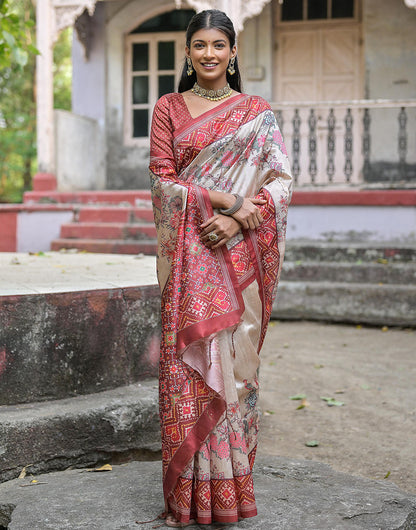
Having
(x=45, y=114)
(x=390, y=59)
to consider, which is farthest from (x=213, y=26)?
(x=390, y=59)

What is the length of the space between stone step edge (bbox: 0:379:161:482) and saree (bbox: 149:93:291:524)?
2.78 feet

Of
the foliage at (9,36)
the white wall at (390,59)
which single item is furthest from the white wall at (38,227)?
the white wall at (390,59)

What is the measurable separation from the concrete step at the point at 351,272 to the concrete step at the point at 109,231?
1565mm

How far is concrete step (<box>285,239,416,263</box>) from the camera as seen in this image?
6883 mm

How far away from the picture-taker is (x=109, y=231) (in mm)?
7441

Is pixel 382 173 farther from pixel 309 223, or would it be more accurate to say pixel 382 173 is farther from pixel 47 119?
Answer: pixel 47 119

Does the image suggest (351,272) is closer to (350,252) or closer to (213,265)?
(350,252)

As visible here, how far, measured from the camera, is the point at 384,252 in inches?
273

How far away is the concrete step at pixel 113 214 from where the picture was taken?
7.55 meters

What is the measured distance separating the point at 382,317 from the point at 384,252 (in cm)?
77

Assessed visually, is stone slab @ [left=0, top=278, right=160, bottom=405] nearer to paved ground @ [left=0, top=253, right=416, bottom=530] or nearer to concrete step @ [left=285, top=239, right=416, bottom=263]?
paved ground @ [left=0, top=253, right=416, bottom=530]

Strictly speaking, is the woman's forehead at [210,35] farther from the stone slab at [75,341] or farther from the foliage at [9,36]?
the foliage at [9,36]

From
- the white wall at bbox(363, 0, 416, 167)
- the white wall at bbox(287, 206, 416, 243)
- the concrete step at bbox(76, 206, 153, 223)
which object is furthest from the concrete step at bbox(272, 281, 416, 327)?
the white wall at bbox(363, 0, 416, 167)

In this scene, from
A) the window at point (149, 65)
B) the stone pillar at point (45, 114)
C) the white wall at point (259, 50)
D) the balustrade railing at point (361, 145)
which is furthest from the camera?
the window at point (149, 65)
